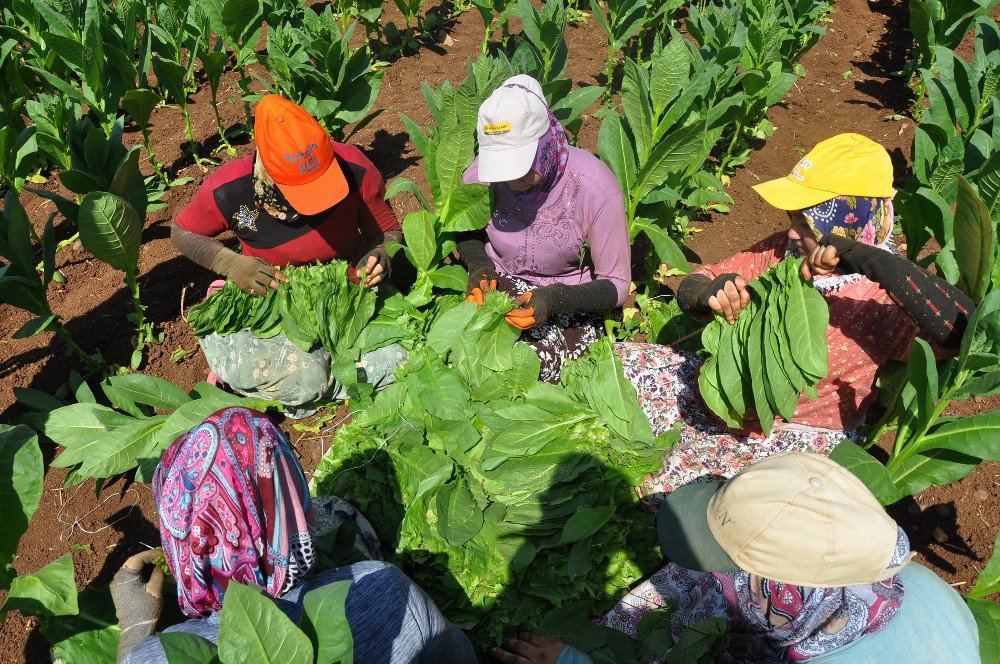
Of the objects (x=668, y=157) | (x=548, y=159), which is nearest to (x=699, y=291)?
(x=548, y=159)

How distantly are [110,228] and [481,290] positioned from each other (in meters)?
1.73

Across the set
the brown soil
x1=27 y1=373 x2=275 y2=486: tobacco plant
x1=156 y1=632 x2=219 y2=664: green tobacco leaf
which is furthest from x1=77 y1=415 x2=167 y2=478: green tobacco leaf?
x1=156 y1=632 x2=219 y2=664: green tobacco leaf

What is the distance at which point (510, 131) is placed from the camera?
2.64 m

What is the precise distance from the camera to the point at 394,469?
2.65 meters

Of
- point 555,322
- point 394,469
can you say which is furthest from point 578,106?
point 394,469

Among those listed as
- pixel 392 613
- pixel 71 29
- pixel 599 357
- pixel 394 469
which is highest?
pixel 71 29

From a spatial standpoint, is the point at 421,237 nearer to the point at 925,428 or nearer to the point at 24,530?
the point at 24,530

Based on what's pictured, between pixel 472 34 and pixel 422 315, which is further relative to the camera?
pixel 472 34

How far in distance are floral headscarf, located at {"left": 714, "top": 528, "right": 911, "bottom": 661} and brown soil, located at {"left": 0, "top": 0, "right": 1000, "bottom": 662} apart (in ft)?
4.71

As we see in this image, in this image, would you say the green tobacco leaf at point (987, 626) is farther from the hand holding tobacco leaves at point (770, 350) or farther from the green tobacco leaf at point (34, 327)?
the green tobacco leaf at point (34, 327)

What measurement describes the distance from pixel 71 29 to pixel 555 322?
398 centimetres

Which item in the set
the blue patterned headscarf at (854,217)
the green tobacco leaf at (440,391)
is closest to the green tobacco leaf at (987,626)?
the blue patterned headscarf at (854,217)

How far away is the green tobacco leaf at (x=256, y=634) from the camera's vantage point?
4.05ft

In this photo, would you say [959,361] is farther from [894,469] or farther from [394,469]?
[394,469]
